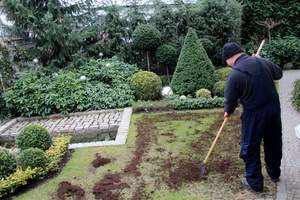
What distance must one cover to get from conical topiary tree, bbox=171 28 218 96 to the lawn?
242cm

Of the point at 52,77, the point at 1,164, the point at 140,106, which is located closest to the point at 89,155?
the point at 1,164

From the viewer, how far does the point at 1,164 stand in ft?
12.0

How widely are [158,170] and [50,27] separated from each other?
6932 millimetres

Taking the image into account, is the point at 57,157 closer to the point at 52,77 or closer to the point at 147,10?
the point at 52,77

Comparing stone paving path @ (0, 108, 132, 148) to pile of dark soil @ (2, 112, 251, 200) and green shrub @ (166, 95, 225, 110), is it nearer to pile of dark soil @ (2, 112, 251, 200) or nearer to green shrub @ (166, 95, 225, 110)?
pile of dark soil @ (2, 112, 251, 200)

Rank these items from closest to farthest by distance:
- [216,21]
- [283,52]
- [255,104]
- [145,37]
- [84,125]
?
[255,104], [84,125], [145,37], [216,21], [283,52]

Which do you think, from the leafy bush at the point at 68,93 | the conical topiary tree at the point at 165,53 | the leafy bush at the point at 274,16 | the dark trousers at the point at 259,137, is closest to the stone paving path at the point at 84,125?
the leafy bush at the point at 68,93

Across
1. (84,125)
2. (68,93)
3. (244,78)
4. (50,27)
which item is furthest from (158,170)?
(50,27)

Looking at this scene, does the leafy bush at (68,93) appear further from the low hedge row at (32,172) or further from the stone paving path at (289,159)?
the stone paving path at (289,159)

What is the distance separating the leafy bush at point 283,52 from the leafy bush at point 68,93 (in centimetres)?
720

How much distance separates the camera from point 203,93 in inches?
299

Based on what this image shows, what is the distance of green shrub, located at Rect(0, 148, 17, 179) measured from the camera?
3661 millimetres

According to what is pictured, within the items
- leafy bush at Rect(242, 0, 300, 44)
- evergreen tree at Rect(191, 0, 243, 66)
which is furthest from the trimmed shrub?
leafy bush at Rect(242, 0, 300, 44)

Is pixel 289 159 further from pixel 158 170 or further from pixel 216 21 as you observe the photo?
pixel 216 21
